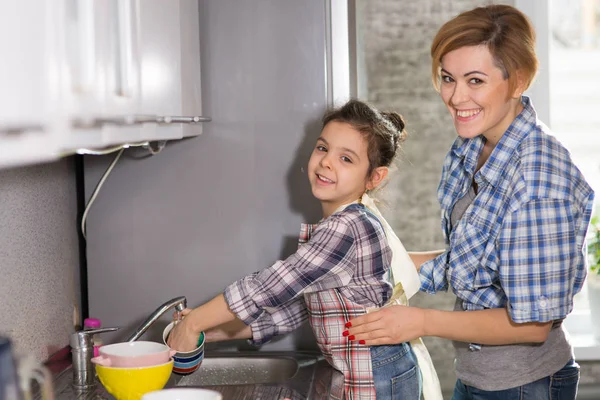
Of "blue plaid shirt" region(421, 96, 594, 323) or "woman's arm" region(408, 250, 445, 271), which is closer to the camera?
"blue plaid shirt" region(421, 96, 594, 323)

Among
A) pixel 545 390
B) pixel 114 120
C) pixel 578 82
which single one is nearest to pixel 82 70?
pixel 114 120

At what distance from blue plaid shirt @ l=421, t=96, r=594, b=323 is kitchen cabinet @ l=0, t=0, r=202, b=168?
61cm

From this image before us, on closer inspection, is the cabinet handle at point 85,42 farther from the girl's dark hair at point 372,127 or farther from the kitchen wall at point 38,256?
the girl's dark hair at point 372,127

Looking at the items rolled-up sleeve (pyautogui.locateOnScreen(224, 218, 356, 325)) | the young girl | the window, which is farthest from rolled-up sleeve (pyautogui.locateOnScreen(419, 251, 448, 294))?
the window

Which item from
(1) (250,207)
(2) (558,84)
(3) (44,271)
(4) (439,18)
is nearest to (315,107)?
(1) (250,207)

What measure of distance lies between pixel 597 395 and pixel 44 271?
182 cm

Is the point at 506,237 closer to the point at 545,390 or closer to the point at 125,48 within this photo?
the point at 545,390

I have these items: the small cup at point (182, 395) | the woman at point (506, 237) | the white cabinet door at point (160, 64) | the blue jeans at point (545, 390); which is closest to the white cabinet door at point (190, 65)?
the white cabinet door at point (160, 64)

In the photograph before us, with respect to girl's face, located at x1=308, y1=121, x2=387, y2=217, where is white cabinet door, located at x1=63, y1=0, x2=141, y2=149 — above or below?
above

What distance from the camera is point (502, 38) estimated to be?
1507mm

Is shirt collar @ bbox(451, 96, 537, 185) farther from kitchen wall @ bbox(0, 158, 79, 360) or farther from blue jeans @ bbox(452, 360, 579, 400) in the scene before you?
kitchen wall @ bbox(0, 158, 79, 360)

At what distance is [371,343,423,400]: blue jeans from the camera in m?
1.62

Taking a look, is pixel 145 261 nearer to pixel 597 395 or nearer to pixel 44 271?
pixel 44 271

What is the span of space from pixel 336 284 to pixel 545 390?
0.46 meters
